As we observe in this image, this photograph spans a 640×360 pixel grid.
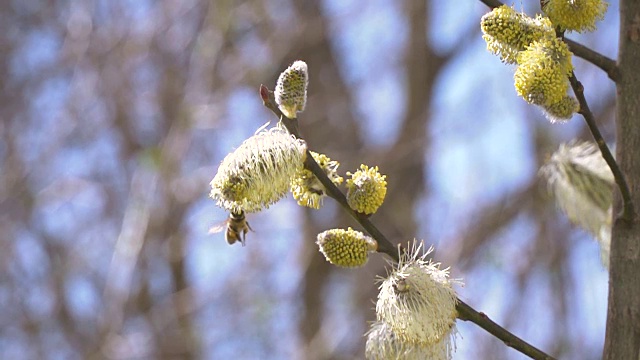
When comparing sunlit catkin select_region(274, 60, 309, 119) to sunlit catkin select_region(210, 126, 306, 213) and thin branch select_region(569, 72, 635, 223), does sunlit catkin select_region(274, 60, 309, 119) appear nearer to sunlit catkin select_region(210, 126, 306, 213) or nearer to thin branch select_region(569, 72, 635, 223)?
sunlit catkin select_region(210, 126, 306, 213)

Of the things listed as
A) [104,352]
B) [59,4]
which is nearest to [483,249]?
[104,352]

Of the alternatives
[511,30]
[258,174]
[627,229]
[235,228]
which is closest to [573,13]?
[511,30]

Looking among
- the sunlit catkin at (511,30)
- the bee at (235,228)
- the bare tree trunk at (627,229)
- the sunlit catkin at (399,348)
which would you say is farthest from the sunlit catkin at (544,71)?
the bee at (235,228)

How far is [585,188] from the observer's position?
134 cm

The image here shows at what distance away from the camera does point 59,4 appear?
4.81m

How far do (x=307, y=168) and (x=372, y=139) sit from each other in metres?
3.69

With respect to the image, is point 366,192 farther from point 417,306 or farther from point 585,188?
point 585,188

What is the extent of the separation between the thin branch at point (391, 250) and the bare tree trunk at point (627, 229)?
8 cm

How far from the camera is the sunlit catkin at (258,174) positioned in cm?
98

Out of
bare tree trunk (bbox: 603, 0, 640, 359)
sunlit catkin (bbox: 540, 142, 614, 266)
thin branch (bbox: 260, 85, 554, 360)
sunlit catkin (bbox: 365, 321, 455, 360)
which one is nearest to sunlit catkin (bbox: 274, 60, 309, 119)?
thin branch (bbox: 260, 85, 554, 360)

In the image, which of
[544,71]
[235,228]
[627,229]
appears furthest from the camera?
[235,228]

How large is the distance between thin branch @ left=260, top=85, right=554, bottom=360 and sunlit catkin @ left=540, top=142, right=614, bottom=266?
363 millimetres

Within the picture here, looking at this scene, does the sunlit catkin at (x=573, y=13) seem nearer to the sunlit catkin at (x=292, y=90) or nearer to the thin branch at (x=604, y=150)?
the thin branch at (x=604, y=150)

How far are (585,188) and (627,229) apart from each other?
0.97 feet
